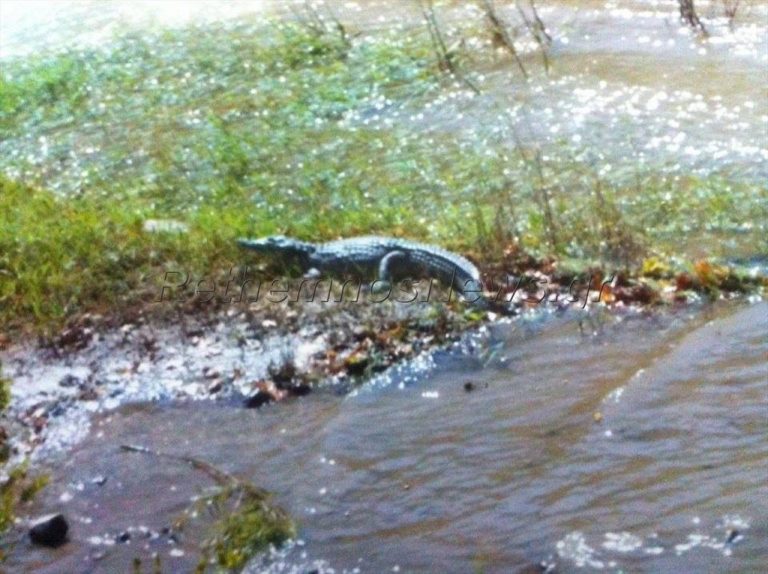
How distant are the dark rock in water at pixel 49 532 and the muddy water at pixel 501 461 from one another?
44 millimetres

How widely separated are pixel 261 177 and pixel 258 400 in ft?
12.7

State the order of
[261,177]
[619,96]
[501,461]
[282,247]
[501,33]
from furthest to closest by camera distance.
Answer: [501,33] < [619,96] < [261,177] < [282,247] < [501,461]

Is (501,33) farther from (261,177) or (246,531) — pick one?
(246,531)

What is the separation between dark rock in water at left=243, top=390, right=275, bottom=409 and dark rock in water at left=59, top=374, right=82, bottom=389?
0.91 m

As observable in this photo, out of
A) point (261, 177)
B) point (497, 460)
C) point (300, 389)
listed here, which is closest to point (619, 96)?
point (261, 177)

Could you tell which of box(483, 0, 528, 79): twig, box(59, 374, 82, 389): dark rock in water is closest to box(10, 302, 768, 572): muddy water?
box(59, 374, 82, 389): dark rock in water

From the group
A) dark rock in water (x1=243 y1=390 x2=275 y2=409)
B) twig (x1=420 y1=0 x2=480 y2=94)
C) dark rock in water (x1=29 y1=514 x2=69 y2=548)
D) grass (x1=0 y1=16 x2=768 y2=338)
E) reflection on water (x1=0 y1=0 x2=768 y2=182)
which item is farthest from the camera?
twig (x1=420 y1=0 x2=480 y2=94)

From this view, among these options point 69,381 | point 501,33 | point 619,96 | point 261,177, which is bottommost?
point 619,96

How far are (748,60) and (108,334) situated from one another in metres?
6.31

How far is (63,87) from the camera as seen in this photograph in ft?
40.6

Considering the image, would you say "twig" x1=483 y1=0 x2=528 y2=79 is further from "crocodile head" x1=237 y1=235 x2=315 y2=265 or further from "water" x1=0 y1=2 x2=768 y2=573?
"water" x1=0 y1=2 x2=768 y2=573

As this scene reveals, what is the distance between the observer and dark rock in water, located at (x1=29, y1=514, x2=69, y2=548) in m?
4.66

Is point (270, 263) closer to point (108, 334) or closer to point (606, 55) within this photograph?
point (108, 334)

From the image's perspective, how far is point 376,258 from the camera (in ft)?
23.4
